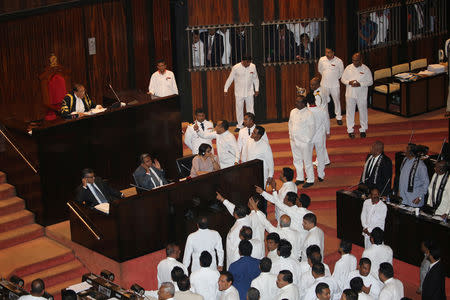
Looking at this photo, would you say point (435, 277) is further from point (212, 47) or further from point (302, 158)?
point (212, 47)

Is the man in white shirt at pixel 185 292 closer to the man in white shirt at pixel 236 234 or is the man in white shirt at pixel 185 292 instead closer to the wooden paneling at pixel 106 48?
the man in white shirt at pixel 236 234

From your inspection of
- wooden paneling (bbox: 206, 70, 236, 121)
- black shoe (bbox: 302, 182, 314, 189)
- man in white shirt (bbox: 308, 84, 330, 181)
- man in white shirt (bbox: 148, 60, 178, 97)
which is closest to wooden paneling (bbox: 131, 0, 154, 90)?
man in white shirt (bbox: 148, 60, 178, 97)

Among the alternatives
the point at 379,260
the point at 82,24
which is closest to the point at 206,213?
the point at 379,260

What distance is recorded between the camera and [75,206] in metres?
13.5

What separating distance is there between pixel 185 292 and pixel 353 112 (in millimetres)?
7227

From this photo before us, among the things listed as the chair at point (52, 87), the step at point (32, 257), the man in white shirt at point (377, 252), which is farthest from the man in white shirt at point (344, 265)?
the chair at point (52, 87)

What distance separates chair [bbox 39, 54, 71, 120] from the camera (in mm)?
16016

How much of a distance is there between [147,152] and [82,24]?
3.05 meters

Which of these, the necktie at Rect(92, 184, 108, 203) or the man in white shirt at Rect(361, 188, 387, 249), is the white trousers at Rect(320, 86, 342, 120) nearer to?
the man in white shirt at Rect(361, 188, 387, 249)

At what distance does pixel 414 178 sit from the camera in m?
13.8

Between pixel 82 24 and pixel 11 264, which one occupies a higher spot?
pixel 82 24

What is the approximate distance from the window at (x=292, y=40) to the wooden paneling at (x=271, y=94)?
0.20 meters

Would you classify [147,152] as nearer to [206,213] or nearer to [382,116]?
[206,213]

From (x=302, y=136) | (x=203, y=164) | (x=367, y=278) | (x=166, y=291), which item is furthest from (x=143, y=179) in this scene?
(x=367, y=278)
